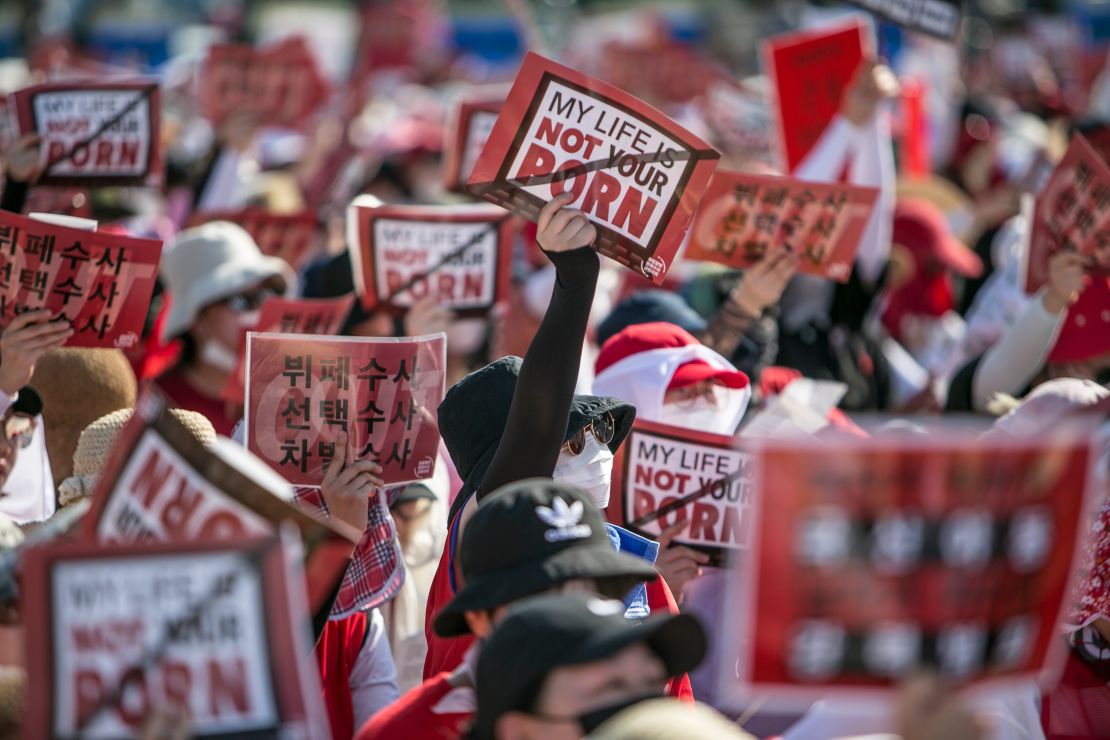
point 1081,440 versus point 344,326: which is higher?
point 1081,440

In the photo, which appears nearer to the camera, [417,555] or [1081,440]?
[1081,440]

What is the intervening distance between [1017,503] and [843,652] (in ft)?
0.98

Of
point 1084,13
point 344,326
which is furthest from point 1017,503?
point 1084,13

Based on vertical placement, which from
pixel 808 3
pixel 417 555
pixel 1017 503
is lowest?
pixel 417 555

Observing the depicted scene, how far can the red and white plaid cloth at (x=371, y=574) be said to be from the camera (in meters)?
3.25

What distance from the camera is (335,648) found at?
3.38 m

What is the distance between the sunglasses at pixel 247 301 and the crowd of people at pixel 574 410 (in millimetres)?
11

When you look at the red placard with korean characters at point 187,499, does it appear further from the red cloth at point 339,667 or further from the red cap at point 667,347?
the red cap at point 667,347

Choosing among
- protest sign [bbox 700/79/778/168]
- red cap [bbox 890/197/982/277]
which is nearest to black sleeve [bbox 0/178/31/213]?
red cap [bbox 890/197/982/277]

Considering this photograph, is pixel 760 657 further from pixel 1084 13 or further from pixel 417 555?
pixel 1084 13

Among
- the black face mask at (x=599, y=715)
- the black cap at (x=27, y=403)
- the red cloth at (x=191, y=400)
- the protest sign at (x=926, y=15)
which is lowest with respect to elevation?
the red cloth at (x=191, y=400)

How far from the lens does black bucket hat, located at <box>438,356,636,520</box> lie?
3270 mm

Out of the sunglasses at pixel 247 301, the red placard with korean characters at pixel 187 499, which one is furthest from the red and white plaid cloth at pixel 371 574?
the sunglasses at pixel 247 301

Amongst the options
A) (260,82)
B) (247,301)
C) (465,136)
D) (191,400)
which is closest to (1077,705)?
(191,400)
